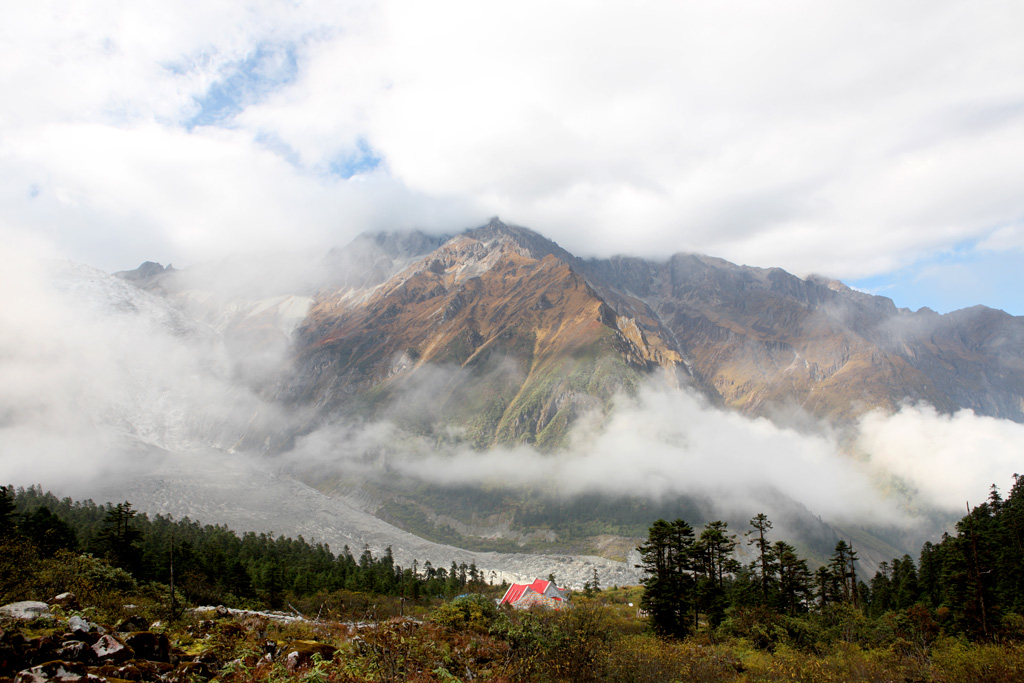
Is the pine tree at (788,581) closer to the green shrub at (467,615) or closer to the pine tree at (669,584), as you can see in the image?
the pine tree at (669,584)

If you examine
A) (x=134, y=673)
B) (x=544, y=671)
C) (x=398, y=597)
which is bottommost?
(x=398, y=597)

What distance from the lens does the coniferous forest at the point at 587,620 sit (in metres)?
23.4

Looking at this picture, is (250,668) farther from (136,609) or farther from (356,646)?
(136,609)

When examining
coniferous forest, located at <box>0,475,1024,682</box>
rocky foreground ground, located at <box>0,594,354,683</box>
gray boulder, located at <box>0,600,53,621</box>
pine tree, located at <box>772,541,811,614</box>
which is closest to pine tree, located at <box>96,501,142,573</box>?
coniferous forest, located at <box>0,475,1024,682</box>

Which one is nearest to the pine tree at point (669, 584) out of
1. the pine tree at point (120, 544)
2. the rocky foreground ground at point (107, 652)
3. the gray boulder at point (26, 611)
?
the rocky foreground ground at point (107, 652)

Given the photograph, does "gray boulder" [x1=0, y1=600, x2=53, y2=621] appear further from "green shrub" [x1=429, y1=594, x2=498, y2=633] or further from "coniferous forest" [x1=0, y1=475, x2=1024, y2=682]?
"green shrub" [x1=429, y1=594, x2=498, y2=633]

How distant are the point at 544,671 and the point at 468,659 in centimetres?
361

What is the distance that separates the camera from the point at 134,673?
16.5 meters

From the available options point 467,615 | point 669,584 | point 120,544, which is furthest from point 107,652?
point 120,544

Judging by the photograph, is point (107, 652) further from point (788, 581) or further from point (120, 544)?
point (120, 544)

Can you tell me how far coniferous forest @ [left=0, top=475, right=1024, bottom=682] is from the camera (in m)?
23.4

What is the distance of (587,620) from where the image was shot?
2795 centimetres

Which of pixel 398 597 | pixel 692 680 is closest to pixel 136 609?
A: pixel 692 680

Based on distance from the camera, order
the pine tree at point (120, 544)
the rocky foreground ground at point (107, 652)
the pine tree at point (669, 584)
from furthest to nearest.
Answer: the pine tree at point (120, 544), the pine tree at point (669, 584), the rocky foreground ground at point (107, 652)
